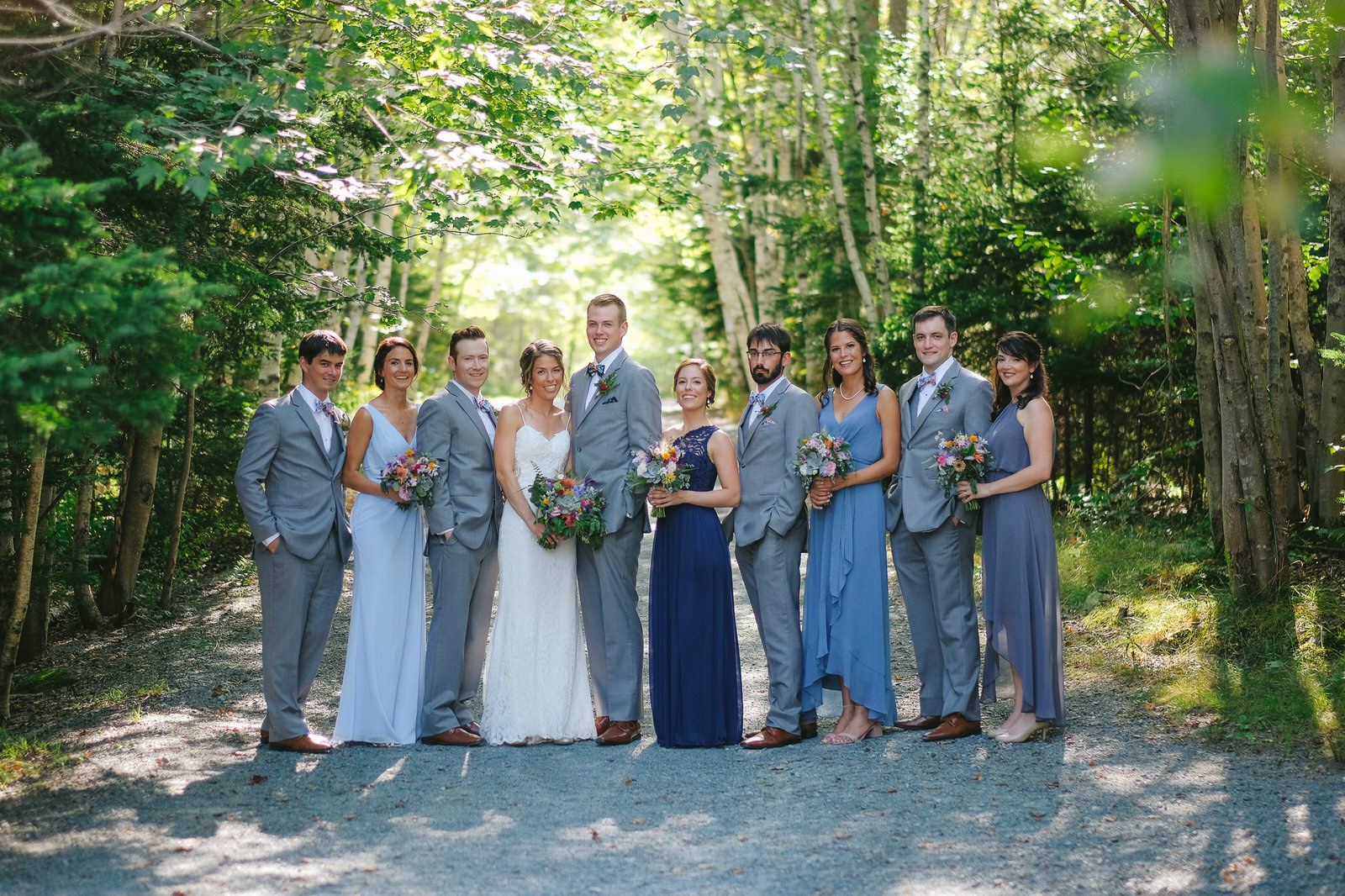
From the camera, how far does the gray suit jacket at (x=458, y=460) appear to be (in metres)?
6.08

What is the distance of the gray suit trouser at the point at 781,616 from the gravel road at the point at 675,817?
33 centimetres

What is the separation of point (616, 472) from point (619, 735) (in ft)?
4.72

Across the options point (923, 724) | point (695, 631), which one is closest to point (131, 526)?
point (695, 631)

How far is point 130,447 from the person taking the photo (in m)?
9.02

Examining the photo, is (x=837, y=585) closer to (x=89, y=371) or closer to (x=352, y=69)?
(x=89, y=371)

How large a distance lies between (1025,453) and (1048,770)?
162 centimetres

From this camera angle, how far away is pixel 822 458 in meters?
5.76

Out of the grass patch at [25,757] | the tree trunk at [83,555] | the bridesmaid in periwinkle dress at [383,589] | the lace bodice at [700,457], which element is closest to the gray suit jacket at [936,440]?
the lace bodice at [700,457]

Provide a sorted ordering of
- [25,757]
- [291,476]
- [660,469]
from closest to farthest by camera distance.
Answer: [25,757]
[660,469]
[291,476]

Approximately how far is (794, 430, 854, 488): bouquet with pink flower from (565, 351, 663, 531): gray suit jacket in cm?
81

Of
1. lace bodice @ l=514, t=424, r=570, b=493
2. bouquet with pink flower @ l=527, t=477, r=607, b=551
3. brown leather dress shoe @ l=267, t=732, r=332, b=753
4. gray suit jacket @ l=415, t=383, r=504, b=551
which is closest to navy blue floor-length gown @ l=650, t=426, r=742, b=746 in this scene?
bouquet with pink flower @ l=527, t=477, r=607, b=551

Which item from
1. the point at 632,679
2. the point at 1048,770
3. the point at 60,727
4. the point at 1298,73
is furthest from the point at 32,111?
the point at 1298,73

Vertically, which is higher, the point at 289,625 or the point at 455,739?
the point at 289,625

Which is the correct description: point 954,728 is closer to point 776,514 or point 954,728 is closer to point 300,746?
point 776,514
